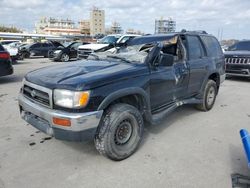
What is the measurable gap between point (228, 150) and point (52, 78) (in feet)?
9.44

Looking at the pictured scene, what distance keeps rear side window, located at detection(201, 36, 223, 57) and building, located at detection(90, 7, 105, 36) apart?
116487 mm

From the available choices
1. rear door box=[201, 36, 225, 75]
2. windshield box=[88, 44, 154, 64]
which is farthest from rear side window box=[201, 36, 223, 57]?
windshield box=[88, 44, 154, 64]

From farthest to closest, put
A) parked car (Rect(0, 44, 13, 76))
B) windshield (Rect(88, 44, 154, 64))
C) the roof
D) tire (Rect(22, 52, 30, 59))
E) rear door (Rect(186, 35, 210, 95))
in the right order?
1. tire (Rect(22, 52, 30, 59))
2. parked car (Rect(0, 44, 13, 76))
3. rear door (Rect(186, 35, 210, 95))
4. the roof
5. windshield (Rect(88, 44, 154, 64))

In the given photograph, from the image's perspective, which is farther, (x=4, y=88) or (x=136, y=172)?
(x=4, y=88)

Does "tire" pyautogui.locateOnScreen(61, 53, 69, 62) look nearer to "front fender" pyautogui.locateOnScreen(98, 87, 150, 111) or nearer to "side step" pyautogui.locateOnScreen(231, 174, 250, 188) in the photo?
"front fender" pyautogui.locateOnScreen(98, 87, 150, 111)

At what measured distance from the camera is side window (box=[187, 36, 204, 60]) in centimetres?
471

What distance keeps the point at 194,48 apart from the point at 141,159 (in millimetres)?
2762

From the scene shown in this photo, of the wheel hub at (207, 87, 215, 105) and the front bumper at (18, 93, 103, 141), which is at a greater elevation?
the front bumper at (18, 93, 103, 141)

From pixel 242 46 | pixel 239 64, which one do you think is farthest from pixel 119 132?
pixel 242 46

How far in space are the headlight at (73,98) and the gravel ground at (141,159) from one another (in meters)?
0.93

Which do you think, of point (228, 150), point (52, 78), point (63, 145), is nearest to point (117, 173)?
point (63, 145)

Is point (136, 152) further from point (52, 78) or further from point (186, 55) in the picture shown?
point (186, 55)

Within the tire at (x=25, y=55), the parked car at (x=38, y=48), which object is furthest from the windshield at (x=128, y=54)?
the tire at (x=25, y=55)

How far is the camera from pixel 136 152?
3.52 meters
